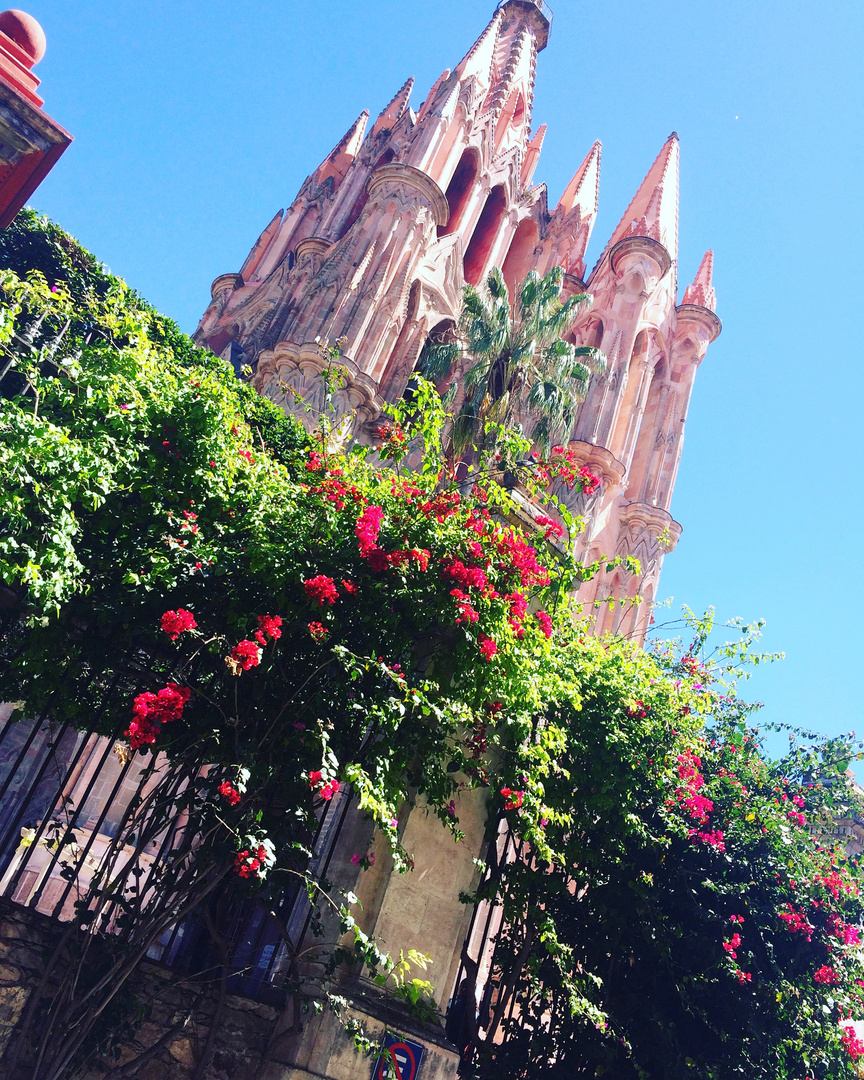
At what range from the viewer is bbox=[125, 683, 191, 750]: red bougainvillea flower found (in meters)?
5.21

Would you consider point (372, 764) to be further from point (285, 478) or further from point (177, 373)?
point (177, 373)

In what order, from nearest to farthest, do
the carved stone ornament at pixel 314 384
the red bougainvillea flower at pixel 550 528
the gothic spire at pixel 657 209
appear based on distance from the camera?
the red bougainvillea flower at pixel 550 528 < the carved stone ornament at pixel 314 384 < the gothic spire at pixel 657 209

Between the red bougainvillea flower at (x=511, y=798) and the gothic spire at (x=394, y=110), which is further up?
the gothic spire at (x=394, y=110)

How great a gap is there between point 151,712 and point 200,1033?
252 centimetres

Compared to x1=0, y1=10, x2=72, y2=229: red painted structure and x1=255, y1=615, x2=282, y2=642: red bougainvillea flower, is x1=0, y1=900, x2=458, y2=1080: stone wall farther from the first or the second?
x1=0, y1=10, x2=72, y2=229: red painted structure

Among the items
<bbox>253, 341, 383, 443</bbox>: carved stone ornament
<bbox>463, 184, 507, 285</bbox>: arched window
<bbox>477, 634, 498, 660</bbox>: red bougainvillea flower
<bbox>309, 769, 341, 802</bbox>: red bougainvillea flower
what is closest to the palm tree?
<bbox>253, 341, 383, 443</bbox>: carved stone ornament

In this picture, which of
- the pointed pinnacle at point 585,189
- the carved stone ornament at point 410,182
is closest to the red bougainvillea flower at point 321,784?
the carved stone ornament at point 410,182

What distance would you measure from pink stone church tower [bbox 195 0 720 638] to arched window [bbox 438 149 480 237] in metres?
0.06

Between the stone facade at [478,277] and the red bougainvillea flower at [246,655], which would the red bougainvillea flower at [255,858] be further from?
the stone facade at [478,277]

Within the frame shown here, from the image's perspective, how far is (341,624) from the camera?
6480mm

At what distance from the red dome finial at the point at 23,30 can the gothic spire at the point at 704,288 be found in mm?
28115

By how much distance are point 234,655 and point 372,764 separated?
130 cm

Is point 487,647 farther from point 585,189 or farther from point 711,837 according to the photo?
point 585,189

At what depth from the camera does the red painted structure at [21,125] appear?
773 centimetres
